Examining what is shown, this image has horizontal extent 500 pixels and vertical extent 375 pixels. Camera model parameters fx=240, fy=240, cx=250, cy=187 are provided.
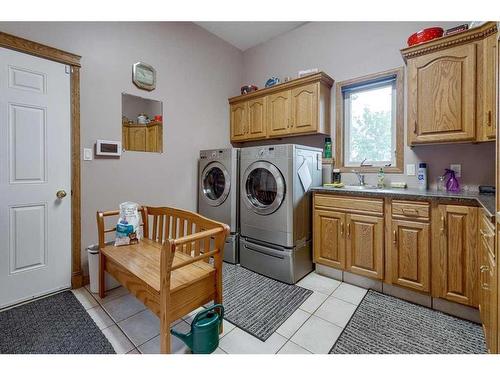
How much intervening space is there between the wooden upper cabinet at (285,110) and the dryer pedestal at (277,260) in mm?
1347

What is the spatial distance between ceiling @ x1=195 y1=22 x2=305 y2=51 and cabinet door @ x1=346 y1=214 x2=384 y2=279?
2.60 m

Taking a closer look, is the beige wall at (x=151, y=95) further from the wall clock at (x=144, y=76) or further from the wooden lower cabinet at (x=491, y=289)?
the wooden lower cabinet at (x=491, y=289)

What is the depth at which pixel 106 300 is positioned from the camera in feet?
6.39

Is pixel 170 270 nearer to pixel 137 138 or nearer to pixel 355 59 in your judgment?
pixel 137 138

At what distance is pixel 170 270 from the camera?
122 centimetres

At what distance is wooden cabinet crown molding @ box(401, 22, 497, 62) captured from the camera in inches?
68.0

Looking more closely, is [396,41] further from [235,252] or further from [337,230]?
[235,252]

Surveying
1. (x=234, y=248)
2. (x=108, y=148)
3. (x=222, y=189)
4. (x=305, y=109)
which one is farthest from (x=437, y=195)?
(x=108, y=148)

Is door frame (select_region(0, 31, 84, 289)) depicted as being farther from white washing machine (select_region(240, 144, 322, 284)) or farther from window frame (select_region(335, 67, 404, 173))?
window frame (select_region(335, 67, 404, 173))

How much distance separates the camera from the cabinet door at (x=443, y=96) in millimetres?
1810

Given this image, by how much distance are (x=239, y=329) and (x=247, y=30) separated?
3.46 m
